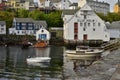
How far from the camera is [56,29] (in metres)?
107

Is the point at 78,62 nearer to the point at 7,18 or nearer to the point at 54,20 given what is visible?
the point at 54,20

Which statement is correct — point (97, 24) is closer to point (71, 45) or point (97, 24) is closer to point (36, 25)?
point (71, 45)

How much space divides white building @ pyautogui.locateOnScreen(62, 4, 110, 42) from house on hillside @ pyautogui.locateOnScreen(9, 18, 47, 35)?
17.4m

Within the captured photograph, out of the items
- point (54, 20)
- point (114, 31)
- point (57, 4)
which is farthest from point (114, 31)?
point (57, 4)

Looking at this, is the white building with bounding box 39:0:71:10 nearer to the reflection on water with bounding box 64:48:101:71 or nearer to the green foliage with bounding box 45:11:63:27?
the green foliage with bounding box 45:11:63:27

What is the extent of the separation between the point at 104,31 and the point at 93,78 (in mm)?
70280

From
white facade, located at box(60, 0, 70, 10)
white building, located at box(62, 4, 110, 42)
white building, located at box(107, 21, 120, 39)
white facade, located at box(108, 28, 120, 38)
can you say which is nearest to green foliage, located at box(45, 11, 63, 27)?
white building, located at box(62, 4, 110, 42)

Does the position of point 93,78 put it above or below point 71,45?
above

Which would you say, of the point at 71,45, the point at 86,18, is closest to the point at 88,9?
the point at 86,18

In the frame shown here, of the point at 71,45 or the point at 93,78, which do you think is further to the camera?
the point at 71,45

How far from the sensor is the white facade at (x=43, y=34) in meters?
101

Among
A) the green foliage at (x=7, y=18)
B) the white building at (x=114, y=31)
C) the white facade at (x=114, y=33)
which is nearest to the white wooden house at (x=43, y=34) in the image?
the white building at (x=114, y=31)

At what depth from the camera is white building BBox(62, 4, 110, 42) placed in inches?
3713

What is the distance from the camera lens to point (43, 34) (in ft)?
335
